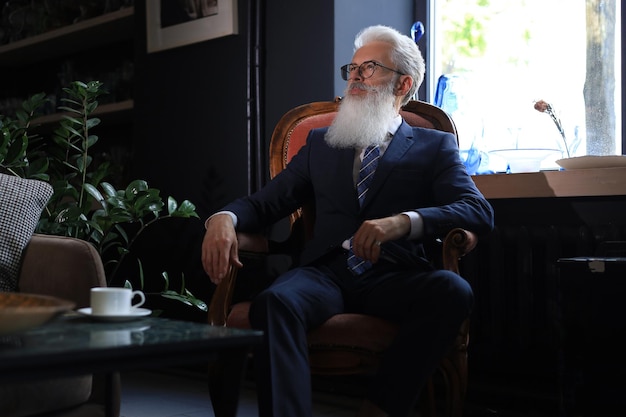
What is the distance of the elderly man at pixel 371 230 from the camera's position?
1.80 m

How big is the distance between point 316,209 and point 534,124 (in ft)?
3.45

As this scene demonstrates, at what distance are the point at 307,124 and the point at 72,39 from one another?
7.28 ft

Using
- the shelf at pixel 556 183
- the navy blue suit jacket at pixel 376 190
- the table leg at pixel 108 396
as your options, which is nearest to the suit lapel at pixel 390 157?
the navy blue suit jacket at pixel 376 190

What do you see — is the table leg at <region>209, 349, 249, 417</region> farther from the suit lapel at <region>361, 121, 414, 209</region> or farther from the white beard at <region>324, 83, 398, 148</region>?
the white beard at <region>324, 83, 398, 148</region>

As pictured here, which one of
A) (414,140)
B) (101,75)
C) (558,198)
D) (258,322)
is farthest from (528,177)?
(101,75)

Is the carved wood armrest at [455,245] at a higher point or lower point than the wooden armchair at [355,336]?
higher

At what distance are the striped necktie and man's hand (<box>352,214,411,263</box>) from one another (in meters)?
0.15

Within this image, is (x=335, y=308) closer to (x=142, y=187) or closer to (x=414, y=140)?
(x=414, y=140)

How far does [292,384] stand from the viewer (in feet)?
5.78

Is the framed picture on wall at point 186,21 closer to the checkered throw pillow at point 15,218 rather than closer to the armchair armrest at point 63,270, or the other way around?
the checkered throw pillow at point 15,218

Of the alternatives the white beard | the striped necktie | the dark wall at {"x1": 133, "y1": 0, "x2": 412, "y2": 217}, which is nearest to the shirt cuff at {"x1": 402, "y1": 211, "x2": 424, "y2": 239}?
the striped necktie

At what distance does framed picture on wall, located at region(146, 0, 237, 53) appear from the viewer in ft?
10.9

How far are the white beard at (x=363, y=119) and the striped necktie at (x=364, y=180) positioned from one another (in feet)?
0.11

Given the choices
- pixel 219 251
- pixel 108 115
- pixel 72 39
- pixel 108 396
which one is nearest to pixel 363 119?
pixel 219 251
